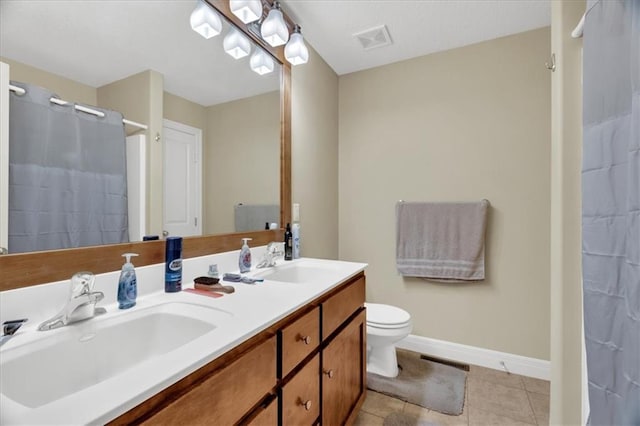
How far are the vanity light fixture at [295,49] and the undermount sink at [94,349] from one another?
1534mm

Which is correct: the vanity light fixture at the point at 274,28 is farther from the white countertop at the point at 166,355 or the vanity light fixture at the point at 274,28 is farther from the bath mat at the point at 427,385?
the bath mat at the point at 427,385

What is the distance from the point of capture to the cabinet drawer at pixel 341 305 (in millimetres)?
1132

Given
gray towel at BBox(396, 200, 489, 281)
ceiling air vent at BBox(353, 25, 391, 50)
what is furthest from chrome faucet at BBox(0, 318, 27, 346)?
ceiling air vent at BBox(353, 25, 391, 50)

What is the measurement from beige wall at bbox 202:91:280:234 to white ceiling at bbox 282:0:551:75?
0.59 meters

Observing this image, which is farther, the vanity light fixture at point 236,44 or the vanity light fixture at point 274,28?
the vanity light fixture at point 274,28

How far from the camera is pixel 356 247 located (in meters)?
2.52

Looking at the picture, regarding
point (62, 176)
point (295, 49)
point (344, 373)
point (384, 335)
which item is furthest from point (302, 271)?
point (295, 49)

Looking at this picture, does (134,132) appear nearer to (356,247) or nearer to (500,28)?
(356,247)

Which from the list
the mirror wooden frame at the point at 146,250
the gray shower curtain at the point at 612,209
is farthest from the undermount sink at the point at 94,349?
the gray shower curtain at the point at 612,209

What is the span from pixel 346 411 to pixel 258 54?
6.39 feet

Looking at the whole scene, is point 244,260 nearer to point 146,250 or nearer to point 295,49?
point 146,250

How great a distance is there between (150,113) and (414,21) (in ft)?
5.64

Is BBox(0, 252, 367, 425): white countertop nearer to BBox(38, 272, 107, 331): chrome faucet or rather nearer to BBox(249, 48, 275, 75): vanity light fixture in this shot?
BBox(38, 272, 107, 331): chrome faucet

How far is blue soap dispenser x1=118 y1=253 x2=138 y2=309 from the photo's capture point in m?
0.86
